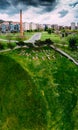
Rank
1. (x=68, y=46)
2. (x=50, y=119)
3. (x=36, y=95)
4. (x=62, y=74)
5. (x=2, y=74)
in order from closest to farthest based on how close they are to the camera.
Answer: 1. (x=50, y=119)
2. (x=36, y=95)
3. (x=2, y=74)
4. (x=62, y=74)
5. (x=68, y=46)

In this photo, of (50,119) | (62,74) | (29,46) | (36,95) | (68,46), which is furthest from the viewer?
(68,46)

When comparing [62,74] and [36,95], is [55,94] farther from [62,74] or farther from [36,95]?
[62,74]

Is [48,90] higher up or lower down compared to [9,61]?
lower down

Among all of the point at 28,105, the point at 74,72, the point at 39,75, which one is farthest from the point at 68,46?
the point at 28,105

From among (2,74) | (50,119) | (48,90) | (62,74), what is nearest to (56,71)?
(62,74)

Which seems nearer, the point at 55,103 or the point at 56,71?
the point at 55,103

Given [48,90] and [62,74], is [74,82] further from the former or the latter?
[48,90]
